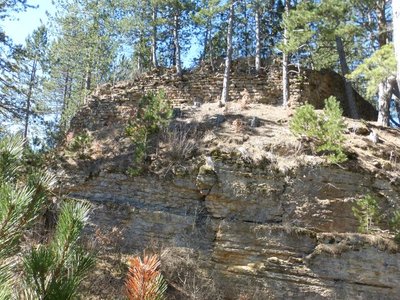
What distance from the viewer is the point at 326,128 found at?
968cm

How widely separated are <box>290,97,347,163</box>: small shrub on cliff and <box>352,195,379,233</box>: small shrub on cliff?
100cm

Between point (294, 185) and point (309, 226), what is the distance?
3.04ft

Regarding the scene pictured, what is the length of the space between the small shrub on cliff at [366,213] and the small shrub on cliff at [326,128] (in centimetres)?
100

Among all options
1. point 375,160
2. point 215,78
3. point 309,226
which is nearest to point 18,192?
point 309,226

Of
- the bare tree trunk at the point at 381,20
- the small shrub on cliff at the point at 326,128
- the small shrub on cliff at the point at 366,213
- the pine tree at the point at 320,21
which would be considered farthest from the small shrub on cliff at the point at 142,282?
the bare tree trunk at the point at 381,20

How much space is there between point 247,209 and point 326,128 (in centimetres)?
252

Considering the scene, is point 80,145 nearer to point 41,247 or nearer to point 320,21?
point 320,21

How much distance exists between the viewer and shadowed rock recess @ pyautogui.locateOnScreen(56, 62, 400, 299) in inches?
321

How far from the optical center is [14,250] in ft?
8.15

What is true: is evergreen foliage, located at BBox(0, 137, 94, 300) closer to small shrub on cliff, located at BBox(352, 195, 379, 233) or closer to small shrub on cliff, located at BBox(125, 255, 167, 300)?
small shrub on cliff, located at BBox(125, 255, 167, 300)

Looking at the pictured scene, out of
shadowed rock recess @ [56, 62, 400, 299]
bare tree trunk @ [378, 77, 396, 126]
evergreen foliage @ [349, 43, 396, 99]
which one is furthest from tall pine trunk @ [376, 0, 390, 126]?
evergreen foliage @ [349, 43, 396, 99]

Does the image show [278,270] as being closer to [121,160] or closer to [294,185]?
[294,185]

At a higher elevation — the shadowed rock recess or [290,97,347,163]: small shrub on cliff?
[290,97,347,163]: small shrub on cliff

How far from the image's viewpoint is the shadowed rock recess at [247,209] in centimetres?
815
